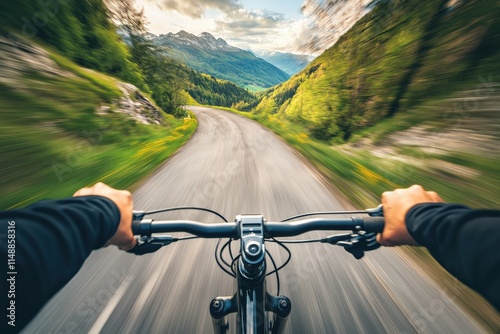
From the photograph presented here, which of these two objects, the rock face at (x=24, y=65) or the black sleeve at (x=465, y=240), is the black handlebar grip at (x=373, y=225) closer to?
the black sleeve at (x=465, y=240)

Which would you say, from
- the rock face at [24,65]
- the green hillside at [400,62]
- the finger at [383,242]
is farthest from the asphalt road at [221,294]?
the green hillside at [400,62]

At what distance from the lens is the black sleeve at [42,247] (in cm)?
74

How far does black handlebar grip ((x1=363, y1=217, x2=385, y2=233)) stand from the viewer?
1.33m

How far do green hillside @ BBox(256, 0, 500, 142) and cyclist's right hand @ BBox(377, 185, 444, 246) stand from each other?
8.42 m

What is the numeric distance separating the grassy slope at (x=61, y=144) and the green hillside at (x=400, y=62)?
10.2m

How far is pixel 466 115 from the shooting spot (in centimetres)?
624

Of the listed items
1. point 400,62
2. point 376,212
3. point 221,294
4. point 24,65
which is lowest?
point 221,294

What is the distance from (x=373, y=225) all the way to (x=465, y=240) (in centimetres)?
44

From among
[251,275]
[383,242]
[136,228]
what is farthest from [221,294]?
[383,242]

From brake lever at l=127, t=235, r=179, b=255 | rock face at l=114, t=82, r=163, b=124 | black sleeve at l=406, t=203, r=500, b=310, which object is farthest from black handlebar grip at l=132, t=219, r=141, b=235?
rock face at l=114, t=82, r=163, b=124

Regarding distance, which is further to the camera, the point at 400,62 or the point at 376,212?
the point at 400,62

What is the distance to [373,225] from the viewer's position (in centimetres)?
133

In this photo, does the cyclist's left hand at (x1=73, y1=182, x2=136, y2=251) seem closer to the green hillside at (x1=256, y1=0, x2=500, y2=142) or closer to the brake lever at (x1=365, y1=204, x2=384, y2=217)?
the brake lever at (x1=365, y1=204, x2=384, y2=217)

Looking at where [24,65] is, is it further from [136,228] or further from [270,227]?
[270,227]
